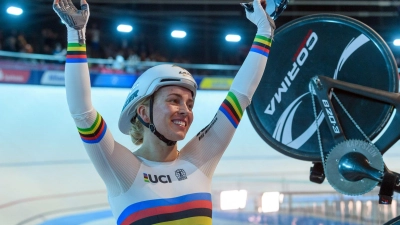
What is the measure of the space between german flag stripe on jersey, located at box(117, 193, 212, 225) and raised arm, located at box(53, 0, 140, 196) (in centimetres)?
10

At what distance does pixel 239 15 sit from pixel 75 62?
15.2 meters

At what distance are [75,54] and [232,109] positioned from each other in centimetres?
70

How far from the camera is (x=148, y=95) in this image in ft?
6.21

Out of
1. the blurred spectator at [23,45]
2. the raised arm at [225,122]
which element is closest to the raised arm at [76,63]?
the raised arm at [225,122]

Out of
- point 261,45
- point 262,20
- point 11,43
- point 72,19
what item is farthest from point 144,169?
point 11,43

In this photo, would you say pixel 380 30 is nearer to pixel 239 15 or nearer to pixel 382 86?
pixel 239 15

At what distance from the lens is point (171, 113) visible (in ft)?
6.07

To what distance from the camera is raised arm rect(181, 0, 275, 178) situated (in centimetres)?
202

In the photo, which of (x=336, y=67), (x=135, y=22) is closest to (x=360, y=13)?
(x=135, y=22)

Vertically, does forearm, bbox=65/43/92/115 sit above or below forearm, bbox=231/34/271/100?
below

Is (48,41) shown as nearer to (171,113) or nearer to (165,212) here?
(171,113)

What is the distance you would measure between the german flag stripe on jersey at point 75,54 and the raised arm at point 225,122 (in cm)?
59

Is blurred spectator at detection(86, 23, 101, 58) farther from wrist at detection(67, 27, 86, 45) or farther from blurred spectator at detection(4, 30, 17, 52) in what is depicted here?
wrist at detection(67, 27, 86, 45)

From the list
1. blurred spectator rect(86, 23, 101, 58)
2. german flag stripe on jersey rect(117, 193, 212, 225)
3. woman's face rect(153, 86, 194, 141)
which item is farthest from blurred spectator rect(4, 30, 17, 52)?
german flag stripe on jersey rect(117, 193, 212, 225)
